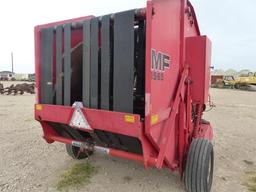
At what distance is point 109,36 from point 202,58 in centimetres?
148

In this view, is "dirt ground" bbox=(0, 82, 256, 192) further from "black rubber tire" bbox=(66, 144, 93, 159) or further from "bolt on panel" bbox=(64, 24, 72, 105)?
"bolt on panel" bbox=(64, 24, 72, 105)

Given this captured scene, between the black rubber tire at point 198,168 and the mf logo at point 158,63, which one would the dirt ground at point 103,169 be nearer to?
the black rubber tire at point 198,168

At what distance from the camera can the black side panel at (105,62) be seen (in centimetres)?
278

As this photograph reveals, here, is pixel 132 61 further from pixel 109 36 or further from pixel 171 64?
pixel 171 64

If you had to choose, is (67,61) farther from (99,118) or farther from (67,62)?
(99,118)

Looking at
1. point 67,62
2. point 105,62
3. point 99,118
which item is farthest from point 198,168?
point 67,62

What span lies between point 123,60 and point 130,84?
0.26m

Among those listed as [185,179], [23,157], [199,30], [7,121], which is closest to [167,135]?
[185,179]

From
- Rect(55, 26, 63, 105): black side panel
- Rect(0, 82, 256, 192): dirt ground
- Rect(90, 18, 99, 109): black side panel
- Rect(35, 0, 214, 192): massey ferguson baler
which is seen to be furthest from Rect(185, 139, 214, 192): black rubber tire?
Rect(55, 26, 63, 105): black side panel

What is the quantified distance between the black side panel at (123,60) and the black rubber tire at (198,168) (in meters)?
1.15

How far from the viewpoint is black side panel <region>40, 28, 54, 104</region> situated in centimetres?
325

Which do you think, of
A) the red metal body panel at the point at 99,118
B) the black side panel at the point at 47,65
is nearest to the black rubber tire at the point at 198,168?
the red metal body panel at the point at 99,118

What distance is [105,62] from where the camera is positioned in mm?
2799

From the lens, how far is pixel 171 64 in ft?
10.0
